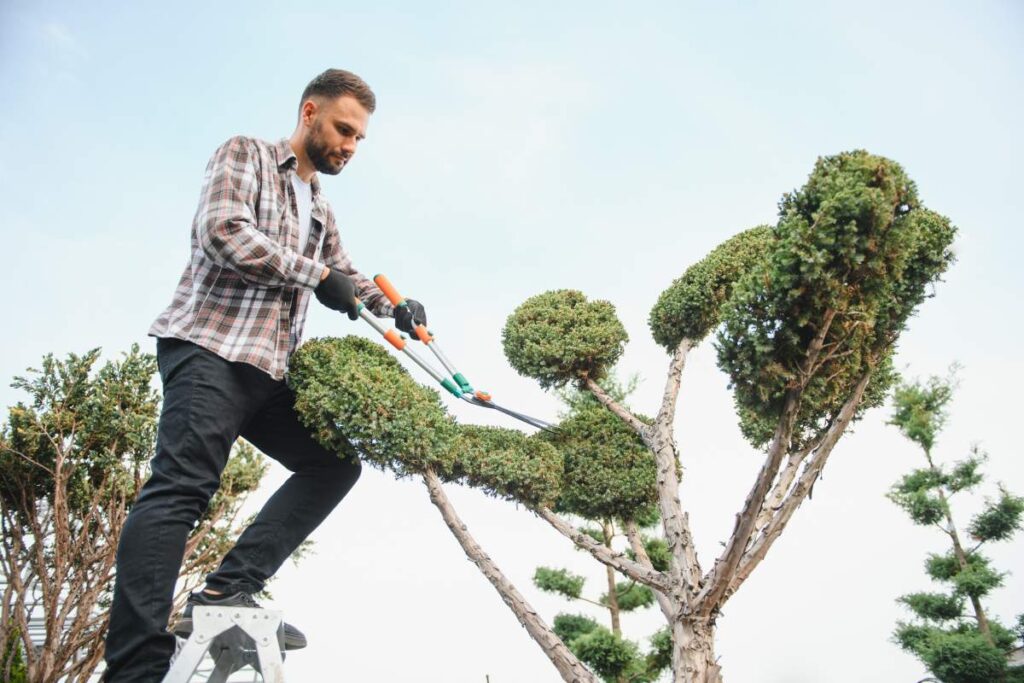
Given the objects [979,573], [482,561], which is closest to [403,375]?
[482,561]

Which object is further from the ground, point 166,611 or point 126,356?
point 126,356

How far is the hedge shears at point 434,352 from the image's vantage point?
4344mm

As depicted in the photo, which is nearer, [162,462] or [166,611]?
[166,611]

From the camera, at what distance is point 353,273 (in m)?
4.36

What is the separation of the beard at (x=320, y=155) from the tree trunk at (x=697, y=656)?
3985mm

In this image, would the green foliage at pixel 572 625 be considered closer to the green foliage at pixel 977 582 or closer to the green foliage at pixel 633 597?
the green foliage at pixel 633 597

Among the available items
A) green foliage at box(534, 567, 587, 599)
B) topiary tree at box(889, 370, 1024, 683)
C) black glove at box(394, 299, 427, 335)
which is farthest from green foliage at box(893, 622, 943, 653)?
black glove at box(394, 299, 427, 335)

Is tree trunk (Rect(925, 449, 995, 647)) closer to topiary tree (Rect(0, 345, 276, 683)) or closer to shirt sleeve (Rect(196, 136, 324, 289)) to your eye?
topiary tree (Rect(0, 345, 276, 683))

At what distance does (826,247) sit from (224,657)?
11.0 feet

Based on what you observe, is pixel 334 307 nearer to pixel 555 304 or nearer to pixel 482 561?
pixel 482 561

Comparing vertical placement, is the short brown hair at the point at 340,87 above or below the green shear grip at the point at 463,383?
above

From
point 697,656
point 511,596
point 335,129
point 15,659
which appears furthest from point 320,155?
point 15,659

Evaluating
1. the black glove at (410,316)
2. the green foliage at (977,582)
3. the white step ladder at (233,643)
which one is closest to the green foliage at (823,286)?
the black glove at (410,316)

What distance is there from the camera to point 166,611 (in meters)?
2.62
